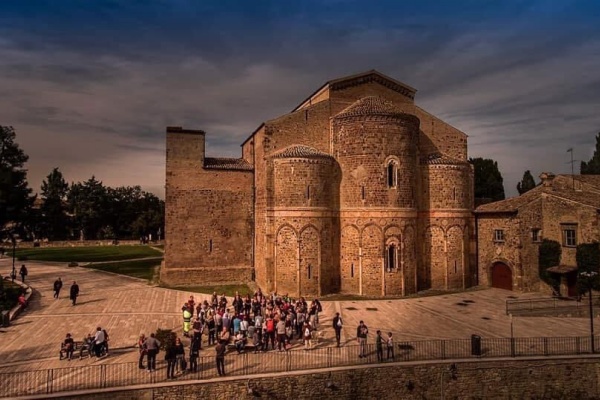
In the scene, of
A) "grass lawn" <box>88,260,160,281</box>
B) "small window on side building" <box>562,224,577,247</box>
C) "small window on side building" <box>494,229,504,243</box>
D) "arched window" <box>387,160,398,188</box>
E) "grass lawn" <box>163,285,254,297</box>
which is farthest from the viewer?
"grass lawn" <box>88,260,160,281</box>

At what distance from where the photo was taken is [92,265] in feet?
137

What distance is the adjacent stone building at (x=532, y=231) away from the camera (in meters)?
26.2

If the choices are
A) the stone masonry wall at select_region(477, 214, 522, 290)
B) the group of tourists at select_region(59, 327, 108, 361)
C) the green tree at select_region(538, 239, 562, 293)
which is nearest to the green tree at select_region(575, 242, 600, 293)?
the green tree at select_region(538, 239, 562, 293)

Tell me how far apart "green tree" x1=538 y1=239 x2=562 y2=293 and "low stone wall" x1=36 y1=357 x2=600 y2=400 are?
36.5 ft

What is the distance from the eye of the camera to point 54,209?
71688mm

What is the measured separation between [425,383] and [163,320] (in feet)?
43.3

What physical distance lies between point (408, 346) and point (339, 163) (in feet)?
47.6

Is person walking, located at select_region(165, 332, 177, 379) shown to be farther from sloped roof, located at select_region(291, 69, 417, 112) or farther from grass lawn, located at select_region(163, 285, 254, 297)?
sloped roof, located at select_region(291, 69, 417, 112)

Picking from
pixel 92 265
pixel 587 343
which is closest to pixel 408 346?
pixel 587 343

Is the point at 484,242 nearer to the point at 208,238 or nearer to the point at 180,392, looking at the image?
the point at 208,238

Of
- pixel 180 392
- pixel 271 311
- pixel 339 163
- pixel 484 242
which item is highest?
pixel 339 163

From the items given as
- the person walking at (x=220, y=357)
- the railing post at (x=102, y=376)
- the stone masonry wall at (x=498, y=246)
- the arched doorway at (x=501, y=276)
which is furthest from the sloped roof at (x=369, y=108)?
the railing post at (x=102, y=376)

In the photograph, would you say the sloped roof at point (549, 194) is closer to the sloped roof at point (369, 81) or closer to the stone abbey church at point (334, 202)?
the stone abbey church at point (334, 202)

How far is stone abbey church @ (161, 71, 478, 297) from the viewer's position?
90.3ft
